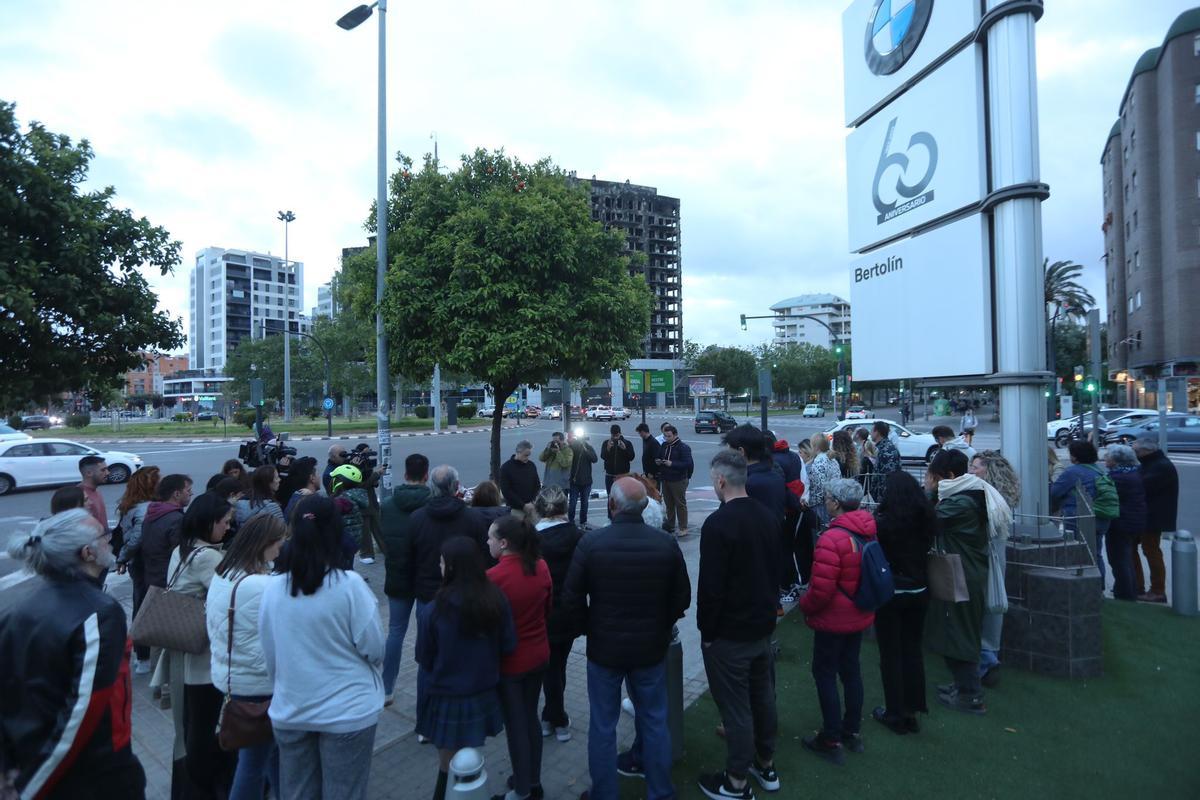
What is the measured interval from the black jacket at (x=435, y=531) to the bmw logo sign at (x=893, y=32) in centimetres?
598

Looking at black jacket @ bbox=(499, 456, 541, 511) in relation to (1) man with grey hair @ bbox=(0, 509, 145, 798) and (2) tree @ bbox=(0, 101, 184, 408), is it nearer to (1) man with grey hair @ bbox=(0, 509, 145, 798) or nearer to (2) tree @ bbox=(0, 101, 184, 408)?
(2) tree @ bbox=(0, 101, 184, 408)

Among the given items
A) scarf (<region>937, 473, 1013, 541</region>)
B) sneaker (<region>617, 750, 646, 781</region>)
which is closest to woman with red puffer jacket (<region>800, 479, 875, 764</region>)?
scarf (<region>937, 473, 1013, 541</region>)

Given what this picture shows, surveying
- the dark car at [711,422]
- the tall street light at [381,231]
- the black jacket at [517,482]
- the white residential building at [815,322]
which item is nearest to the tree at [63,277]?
the tall street light at [381,231]

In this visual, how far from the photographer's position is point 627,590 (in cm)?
349

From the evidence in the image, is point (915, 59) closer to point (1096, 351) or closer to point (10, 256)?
point (10, 256)

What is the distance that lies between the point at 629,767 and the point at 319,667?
85.0 inches

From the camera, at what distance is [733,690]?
370 centimetres

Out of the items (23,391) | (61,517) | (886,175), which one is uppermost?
(886,175)

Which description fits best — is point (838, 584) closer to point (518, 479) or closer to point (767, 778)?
point (767, 778)

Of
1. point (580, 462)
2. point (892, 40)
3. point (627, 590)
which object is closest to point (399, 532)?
point (627, 590)

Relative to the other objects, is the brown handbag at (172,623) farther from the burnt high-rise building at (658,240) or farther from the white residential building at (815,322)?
the white residential building at (815,322)

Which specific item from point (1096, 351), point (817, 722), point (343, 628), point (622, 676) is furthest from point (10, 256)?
point (1096, 351)

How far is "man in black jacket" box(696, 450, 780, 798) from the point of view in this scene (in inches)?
144

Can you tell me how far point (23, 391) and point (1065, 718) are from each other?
10.0 m
